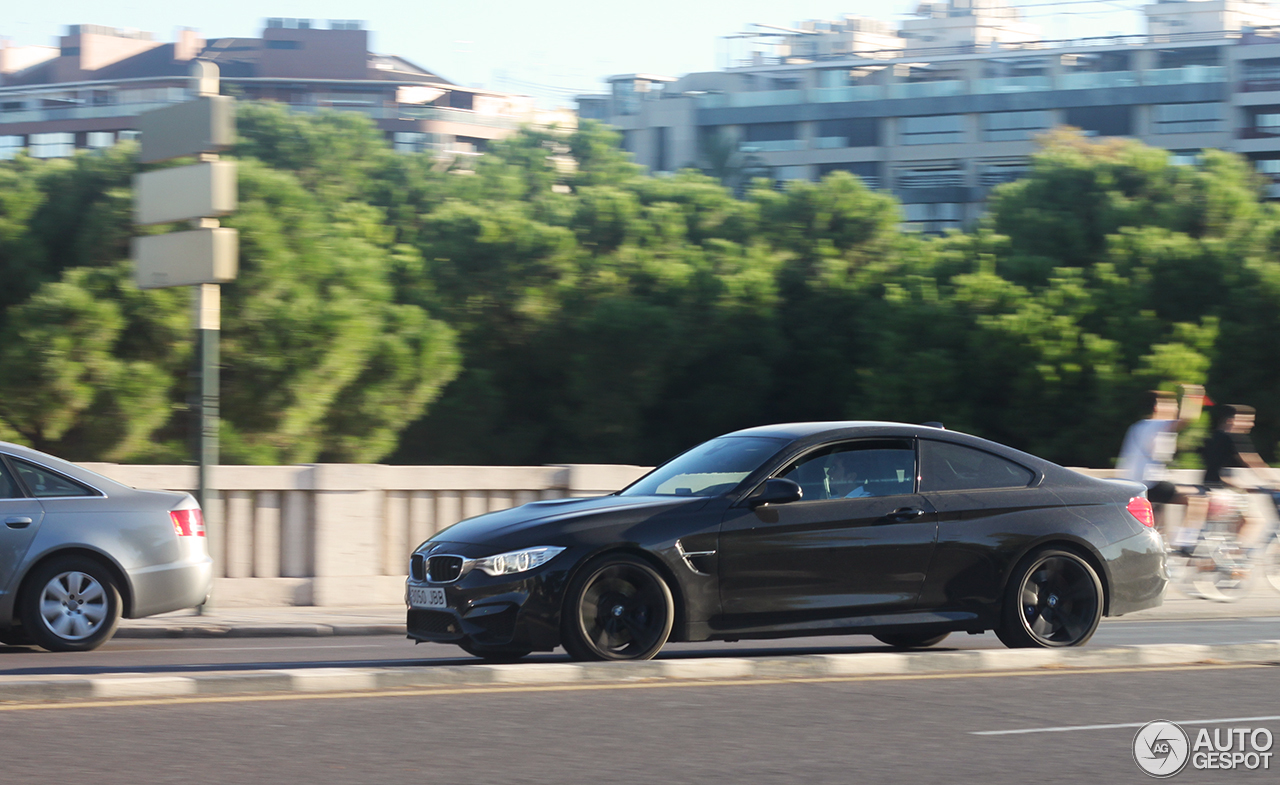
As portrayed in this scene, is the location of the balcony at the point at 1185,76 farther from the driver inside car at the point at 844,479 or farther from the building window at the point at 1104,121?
the driver inside car at the point at 844,479

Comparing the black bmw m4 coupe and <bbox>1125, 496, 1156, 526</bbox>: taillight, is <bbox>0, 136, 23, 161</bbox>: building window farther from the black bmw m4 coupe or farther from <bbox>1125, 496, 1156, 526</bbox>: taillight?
<bbox>1125, 496, 1156, 526</bbox>: taillight

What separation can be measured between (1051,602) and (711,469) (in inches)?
88.8

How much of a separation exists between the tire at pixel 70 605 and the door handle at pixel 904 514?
4.97 m

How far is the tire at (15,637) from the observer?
10750 mm

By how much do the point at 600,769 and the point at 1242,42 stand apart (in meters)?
113

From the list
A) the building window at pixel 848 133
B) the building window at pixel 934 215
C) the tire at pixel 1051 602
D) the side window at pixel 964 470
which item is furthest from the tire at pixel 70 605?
the building window at pixel 848 133

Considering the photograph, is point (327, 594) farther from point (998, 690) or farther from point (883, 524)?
point (998, 690)

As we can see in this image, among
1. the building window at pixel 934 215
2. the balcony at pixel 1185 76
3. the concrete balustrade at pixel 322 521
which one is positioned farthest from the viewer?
the building window at pixel 934 215

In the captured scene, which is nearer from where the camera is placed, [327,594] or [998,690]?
[998,690]

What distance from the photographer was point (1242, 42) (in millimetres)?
108625

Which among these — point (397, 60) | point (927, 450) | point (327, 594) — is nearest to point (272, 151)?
point (327, 594)

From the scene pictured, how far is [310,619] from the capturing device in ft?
42.6

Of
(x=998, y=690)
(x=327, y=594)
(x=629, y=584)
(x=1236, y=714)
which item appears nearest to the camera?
(x=1236, y=714)

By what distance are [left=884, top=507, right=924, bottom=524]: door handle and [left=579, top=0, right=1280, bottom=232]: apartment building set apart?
8137 cm
